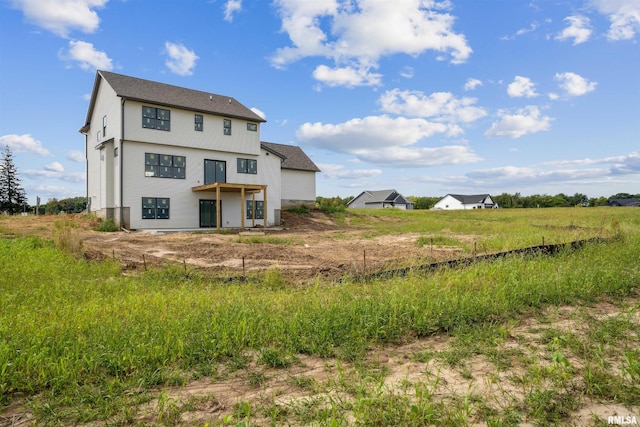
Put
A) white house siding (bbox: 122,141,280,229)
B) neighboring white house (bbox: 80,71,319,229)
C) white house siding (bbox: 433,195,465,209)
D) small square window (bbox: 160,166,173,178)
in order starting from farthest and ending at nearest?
white house siding (bbox: 433,195,465,209) < small square window (bbox: 160,166,173,178) < neighboring white house (bbox: 80,71,319,229) < white house siding (bbox: 122,141,280,229)

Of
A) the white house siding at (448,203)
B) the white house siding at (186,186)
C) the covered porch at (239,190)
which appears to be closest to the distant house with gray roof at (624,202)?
the white house siding at (448,203)

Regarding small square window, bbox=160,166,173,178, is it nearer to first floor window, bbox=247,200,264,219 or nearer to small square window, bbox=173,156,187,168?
small square window, bbox=173,156,187,168

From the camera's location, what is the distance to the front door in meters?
25.1

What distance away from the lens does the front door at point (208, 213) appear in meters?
25.1

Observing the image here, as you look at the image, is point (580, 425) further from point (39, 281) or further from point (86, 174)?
point (86, 174)

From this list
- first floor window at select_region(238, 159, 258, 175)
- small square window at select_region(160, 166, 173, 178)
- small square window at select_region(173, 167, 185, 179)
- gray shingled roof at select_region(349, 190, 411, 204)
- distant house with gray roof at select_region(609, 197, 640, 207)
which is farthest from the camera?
distant house with gray roof at select_region(609, 197, 640, 207)

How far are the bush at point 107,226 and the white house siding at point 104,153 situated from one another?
1086 mm

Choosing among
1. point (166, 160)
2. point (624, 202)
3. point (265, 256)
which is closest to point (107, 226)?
point (166, 160)

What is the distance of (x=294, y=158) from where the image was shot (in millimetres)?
34031

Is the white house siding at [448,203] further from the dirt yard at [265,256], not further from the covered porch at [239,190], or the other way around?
the dirt yard at [265,256]

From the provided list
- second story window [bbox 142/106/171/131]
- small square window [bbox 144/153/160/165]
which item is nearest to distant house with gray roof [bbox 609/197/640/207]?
second story window [bbox 142/106/171/131]

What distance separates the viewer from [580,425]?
2.71 metres

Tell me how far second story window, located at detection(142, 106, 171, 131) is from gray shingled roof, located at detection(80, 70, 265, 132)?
497mm

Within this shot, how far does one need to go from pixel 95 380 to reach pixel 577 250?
11346mm
